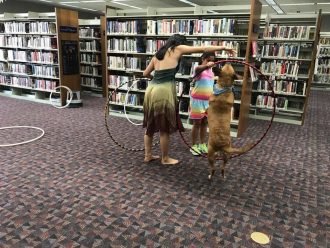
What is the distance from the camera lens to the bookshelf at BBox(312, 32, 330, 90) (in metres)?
11.2

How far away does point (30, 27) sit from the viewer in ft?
24.5

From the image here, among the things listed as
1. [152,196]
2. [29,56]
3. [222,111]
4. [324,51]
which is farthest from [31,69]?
[324,51]

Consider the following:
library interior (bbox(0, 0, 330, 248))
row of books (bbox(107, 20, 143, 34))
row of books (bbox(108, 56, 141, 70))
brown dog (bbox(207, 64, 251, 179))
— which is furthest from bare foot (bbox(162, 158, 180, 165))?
row of books (bbox(107, 20, 143, 34))

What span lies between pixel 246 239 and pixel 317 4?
12.5m

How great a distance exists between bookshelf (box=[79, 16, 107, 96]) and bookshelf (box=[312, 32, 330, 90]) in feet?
26.8

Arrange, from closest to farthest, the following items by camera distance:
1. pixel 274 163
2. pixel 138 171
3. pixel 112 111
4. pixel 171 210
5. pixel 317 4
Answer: pixel 171 210 → pixel 138 171 → pixel 274 163 → pixel 112 111 → pixel 317 4

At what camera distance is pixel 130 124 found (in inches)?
224

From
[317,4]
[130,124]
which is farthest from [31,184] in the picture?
[317,4]

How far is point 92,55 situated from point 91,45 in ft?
0.95

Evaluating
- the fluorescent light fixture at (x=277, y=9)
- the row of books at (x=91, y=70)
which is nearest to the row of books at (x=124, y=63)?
the row of books at (x=91, y=70)

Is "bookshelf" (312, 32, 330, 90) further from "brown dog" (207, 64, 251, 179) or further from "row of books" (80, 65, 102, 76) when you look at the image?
"brown dog" (207, 64, 251, 179)

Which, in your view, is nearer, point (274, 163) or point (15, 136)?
point (274, 163)

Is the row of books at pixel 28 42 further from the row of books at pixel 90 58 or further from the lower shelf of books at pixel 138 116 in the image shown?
the lower shelf of books at pixel 138 116

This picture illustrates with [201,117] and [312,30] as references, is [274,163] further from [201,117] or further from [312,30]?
[312,30]
